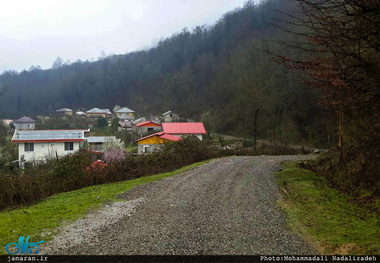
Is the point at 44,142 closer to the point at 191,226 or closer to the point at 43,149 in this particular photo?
the point at 43,149

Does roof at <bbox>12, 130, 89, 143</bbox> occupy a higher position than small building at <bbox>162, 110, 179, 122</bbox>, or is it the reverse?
small building at <bbox>162, 110, 179, 122</bbox>

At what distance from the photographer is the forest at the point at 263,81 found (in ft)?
19.5

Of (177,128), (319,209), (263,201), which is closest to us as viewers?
(319,209)

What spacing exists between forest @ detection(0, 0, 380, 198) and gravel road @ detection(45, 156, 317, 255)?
A: 3.09 m

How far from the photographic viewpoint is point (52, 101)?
9862 centimetres

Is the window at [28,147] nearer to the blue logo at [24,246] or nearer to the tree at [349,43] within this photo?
the blue logo at [24,246]

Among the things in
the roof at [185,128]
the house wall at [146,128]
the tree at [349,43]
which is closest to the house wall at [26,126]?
the house wall at [146,128]

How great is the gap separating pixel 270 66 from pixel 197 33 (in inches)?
2547

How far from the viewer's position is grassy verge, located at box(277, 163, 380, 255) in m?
4.25

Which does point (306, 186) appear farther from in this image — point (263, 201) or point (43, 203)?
point (43, 203)

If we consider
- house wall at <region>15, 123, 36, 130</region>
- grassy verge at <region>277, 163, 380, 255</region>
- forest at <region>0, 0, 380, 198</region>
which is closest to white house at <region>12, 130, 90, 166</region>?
forest at <region>0, 0, 380, 198</region>

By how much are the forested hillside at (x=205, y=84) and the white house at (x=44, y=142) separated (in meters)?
18.2

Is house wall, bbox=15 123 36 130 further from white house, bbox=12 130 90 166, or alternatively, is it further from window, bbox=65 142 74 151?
window, bbox=65 142 74 151

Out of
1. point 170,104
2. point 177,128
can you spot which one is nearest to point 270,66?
point 177,128
